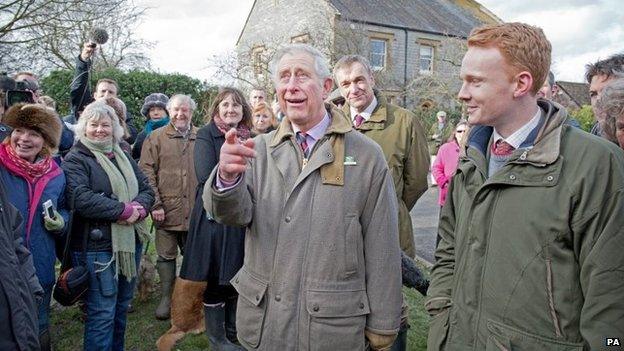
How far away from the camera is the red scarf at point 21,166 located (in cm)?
347

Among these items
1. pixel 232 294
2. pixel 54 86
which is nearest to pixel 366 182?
pixel 232 294

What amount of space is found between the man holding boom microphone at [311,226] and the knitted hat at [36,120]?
2051 millimetres

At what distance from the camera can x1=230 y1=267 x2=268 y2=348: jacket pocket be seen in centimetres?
240

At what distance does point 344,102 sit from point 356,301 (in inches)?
92.2

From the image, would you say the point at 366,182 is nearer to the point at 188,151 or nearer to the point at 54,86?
the point at 188,151

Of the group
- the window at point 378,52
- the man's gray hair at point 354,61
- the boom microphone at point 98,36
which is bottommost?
the man's gray hair at point 354,61

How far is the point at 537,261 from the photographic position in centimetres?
188

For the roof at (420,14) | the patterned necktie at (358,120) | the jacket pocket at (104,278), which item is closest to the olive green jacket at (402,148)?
the patterned necktie at (358,120)

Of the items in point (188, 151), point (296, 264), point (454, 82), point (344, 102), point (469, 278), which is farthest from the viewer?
point (454, 82)

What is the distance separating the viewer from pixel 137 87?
15.1m

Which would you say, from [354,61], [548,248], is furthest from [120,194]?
[548,248]

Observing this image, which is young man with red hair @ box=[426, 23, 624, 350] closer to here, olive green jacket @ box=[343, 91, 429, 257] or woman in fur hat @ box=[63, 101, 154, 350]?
olive green jacket @ box=[343, 91, 429, 257]

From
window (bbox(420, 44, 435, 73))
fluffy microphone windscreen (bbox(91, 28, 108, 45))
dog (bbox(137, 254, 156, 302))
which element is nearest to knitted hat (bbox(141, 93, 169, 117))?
fluffy microphone windscreen (bbox(91, 28, 108, 45))

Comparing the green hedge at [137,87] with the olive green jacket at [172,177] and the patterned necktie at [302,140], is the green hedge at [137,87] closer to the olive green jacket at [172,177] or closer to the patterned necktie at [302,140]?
the olive green jacket at [172,177]
